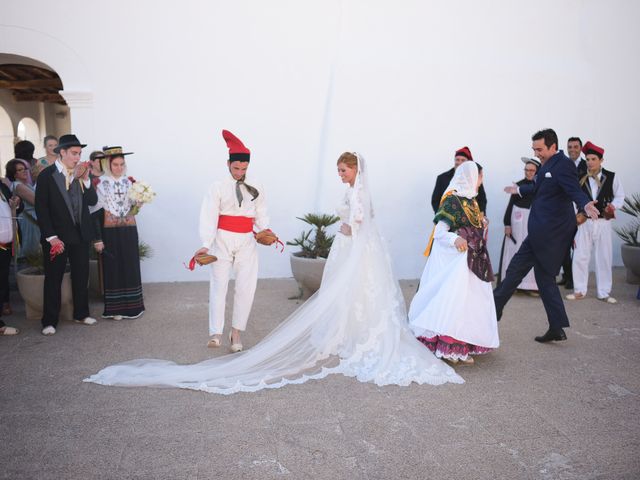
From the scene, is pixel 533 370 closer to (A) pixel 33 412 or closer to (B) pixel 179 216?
(A) pixel 33 412

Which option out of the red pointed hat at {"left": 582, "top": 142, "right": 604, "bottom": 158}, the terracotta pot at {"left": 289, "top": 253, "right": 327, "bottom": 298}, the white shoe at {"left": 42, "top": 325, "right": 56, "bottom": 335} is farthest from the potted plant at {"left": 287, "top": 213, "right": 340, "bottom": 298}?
the red pointed hat at {"left": 582, "top": 142, "right": 604, "bottom": 158}

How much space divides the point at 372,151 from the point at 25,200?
4402 millimetres

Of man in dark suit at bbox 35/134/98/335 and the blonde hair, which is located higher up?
the blonde hair

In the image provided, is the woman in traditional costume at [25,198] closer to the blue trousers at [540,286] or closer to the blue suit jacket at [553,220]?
the blue trousers at [540,286]

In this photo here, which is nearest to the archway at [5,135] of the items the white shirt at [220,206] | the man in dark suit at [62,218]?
the man in dark suit at [62,218]

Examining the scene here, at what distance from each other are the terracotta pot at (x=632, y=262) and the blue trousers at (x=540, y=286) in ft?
10.7

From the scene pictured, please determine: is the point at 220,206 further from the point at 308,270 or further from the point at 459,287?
the point at 459,287

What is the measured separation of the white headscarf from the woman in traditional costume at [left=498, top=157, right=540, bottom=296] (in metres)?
2.71

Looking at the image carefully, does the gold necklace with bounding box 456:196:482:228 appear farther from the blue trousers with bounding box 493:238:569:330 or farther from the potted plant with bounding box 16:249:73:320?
the potted plant with bounding box 16:249:73:320

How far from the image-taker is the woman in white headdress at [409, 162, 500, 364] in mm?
4520

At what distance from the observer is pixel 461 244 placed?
14.8 feet

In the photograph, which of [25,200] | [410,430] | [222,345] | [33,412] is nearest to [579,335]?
[410,430]

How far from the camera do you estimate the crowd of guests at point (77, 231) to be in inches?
206

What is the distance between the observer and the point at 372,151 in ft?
25.7
